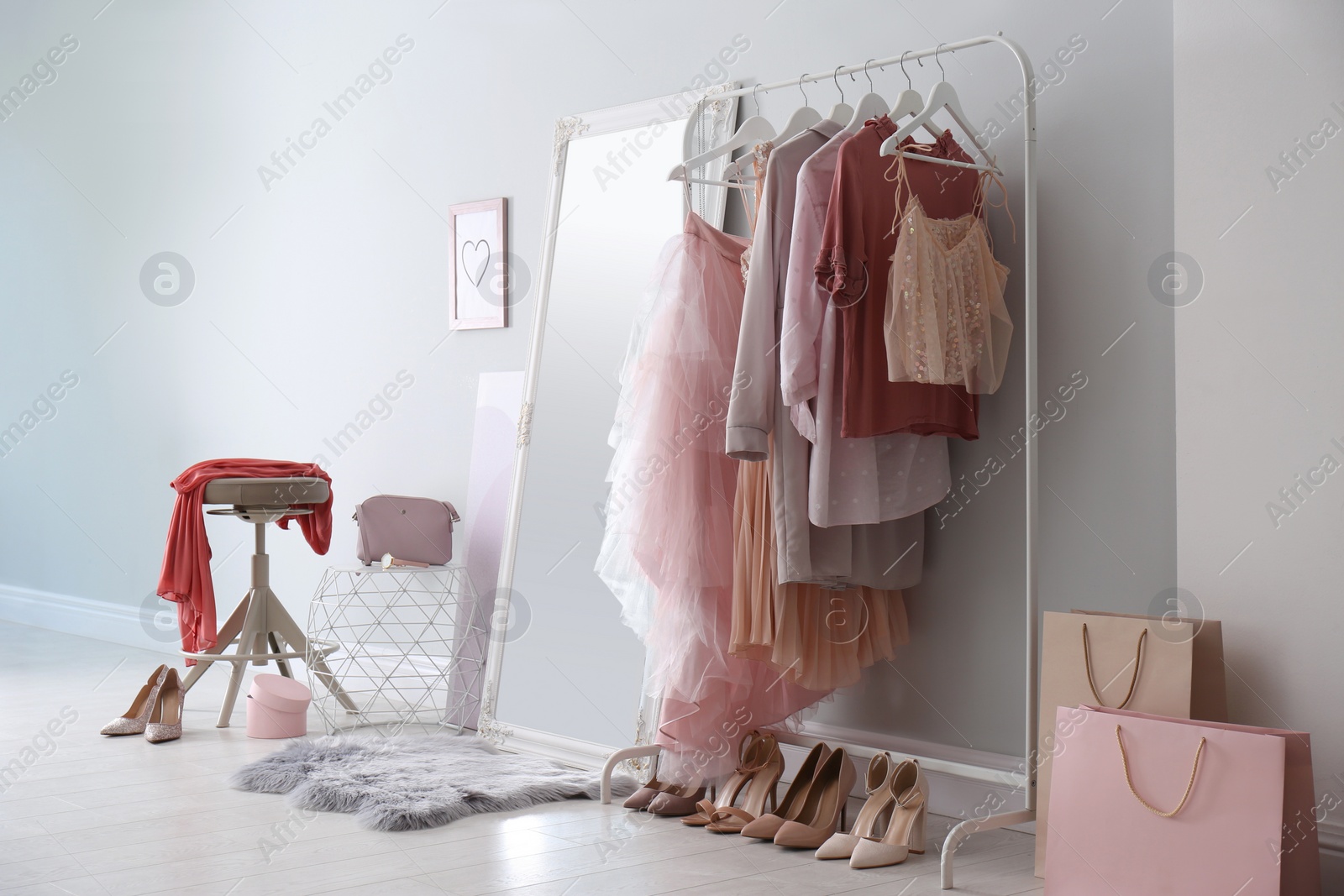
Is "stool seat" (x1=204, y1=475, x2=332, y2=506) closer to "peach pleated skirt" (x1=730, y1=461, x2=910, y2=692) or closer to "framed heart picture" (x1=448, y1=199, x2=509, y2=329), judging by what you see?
"framed heart picture" (x1=448, y1=199, x2=509, y2=329)

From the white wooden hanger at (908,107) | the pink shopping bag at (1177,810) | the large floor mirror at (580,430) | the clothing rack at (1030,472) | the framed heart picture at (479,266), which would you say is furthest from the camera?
the framed heart picture at (479,266)

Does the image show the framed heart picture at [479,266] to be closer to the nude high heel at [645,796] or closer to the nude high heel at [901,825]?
the nude high heel at [645,796]

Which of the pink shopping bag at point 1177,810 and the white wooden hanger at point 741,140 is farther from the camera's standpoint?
the white wooden hanger at point 741,140

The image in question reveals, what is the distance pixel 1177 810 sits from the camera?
76.7 inches

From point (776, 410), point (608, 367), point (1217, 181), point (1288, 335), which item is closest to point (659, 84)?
point (608, 367)

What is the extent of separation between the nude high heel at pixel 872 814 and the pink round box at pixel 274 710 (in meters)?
1.86

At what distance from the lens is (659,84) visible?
3486 mm

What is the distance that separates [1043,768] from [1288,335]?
3.23 ft

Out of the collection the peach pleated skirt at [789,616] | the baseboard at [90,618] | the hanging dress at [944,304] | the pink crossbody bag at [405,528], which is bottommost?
the baseboard at [90,618]

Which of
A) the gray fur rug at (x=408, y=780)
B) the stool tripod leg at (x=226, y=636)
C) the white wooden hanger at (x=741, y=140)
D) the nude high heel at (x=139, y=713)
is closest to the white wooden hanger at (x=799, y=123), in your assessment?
the white wooden hanger at (x=741, y=140)

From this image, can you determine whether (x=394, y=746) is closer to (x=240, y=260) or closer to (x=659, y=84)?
(x=659, y=84)

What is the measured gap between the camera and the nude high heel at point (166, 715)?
11.3 ft

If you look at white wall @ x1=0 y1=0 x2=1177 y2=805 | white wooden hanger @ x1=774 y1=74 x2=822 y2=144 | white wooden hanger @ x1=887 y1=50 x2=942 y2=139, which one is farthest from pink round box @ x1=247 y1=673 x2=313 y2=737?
white wooden hanger @ x1=887 y1=50 x2=942 y2=139

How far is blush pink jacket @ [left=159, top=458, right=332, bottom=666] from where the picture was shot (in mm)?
3639
